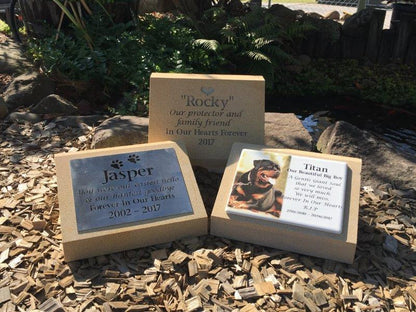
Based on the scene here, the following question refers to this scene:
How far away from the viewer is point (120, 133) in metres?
3.78

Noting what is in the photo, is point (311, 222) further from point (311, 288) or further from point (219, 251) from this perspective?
point (219, 251)

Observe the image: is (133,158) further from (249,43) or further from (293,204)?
(249,43)

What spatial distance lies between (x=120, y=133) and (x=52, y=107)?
143cm

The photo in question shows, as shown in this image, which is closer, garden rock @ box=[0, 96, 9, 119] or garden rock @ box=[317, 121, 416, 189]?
garden rock @ box=[317, 121, 416, 189]

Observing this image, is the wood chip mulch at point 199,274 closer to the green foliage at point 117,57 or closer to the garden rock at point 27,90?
the garden rock at point 27,90

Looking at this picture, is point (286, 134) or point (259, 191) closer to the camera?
point (259, 191)

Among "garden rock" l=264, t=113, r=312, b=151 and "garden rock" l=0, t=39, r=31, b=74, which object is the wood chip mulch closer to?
"garden rock" l=264, t=113, r=312, b=151

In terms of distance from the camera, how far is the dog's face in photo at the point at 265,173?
9.73 feet

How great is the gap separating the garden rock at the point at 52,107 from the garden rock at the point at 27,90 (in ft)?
0.64

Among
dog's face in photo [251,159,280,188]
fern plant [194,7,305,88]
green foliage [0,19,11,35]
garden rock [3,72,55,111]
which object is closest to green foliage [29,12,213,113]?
garden rock [3,72,55,111]

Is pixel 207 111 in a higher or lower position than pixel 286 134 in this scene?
higher

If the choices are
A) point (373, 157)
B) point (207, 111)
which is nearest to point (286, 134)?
point (373, 157)

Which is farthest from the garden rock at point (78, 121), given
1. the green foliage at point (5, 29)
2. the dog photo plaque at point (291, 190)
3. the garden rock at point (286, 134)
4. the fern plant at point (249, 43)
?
the green foliage at point (5, 29)

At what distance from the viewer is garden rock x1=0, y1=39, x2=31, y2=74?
5672 millimetres
